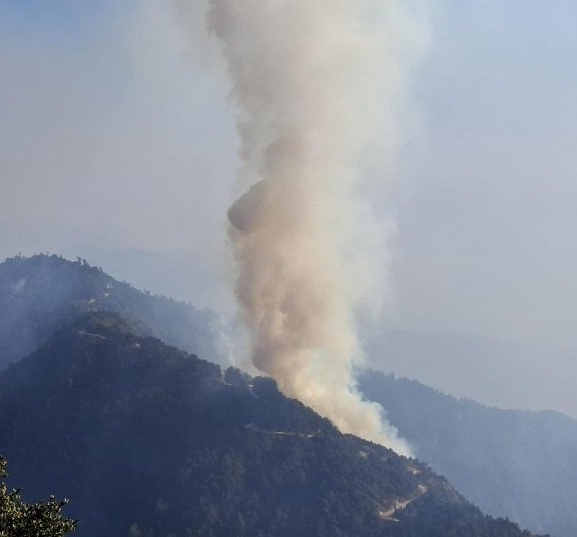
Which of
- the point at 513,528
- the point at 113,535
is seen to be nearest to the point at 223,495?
the point at 113,535

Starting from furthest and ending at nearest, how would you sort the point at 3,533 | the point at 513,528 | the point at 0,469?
1. the point at 513,528
2. the point at 0,469
3. the point at 3,533

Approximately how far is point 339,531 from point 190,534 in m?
35.6

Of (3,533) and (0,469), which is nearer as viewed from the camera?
(3,533)

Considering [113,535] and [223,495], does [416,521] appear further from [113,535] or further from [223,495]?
[113,535]

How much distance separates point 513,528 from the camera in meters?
198

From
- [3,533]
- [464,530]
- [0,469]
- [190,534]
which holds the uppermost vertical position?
[464,530]

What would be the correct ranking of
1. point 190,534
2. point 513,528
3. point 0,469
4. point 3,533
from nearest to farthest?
point 3,533, point 0,469, point 190,534, point 513,528

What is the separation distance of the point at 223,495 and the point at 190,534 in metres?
16.4

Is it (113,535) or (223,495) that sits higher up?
(223,495)

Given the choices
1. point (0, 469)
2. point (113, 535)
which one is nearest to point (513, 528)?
point (113, 535)

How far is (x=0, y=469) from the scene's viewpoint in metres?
57.9

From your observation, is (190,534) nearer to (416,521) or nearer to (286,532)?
(286,532)

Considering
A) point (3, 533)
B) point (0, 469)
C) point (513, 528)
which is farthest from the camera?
point (513, 528)

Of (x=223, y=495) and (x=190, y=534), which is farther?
(x=223, y=495)
